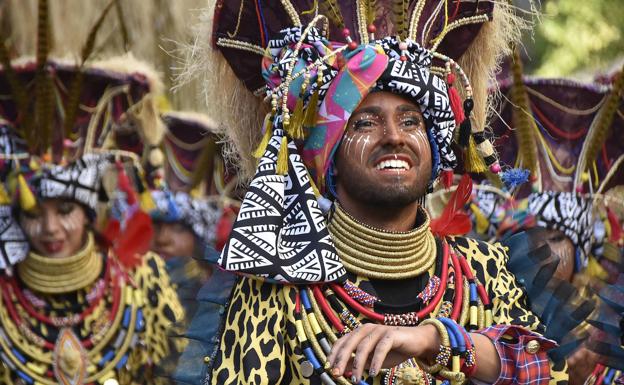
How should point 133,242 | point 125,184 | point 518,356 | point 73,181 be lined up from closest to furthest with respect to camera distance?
point 518,356
point 73,181
point 133,242
point 125,184

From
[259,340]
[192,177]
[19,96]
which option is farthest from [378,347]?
[192,177]

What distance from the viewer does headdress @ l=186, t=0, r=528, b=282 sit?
430 centimetres

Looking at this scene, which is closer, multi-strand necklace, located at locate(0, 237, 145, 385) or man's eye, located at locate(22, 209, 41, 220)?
multi-strand necklace, located at locate(0, 237, 145, 385)

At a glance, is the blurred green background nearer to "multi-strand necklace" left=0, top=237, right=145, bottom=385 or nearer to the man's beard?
"multi-strand necklace" left=0, top=237, right=145, bottom=385

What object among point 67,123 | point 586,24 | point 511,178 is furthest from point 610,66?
point 586,24

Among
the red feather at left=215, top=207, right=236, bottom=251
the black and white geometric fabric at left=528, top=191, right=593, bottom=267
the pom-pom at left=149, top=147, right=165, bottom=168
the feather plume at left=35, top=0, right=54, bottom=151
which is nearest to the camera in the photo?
the red feather at left=215, top=207, right=236, bottom=251

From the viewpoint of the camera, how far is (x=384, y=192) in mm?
4348

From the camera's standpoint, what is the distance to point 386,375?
4285mm

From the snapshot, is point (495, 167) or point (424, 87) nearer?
point (424, 87)

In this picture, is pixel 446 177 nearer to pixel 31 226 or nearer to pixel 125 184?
pixel 31 226

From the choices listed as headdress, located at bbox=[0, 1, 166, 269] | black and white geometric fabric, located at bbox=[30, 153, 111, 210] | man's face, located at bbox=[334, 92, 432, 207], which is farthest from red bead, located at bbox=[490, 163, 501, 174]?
black and white geometric fabric, located at bbox=[30, 153, 111, 210]

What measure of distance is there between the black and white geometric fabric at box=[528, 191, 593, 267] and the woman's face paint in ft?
9.02

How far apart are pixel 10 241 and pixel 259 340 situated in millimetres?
4244

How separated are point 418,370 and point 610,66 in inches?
182
